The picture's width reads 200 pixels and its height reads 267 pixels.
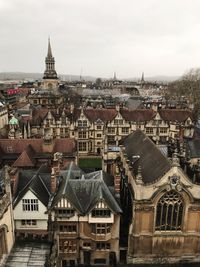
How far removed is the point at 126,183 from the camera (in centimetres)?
3609

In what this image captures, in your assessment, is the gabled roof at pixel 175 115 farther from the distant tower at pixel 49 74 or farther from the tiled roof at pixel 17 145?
the distant tower at pixel 49 74

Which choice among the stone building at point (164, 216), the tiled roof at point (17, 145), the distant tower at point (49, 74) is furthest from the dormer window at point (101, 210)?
the distant tower at point (49, 74)

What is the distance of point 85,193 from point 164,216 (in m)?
9.00

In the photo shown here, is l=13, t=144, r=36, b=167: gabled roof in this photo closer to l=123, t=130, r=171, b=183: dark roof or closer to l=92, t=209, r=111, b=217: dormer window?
l=123, t=130, r=171, b=183: dark roof

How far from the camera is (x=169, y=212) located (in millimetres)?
30875

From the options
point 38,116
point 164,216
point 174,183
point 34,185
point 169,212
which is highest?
point 38,116

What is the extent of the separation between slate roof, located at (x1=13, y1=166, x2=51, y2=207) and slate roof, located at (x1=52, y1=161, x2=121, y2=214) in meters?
1.75

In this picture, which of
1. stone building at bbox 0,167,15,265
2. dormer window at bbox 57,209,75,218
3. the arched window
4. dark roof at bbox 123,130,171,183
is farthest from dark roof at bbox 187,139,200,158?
stone building at bbox 0,167,15,265

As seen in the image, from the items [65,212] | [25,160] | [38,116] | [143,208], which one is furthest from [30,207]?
[38,116]

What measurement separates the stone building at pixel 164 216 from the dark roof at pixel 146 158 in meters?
0.16

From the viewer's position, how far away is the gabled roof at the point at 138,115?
68.2 metres

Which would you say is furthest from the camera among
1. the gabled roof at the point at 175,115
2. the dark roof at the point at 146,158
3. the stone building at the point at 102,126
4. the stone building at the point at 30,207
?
the gabled roof at the point at 175,115

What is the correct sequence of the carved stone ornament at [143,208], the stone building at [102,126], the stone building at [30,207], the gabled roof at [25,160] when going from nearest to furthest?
the carved stone ornament at [143,208], the stone building at [30,207], the gabled roof at [25,160], the stone building at [102,126]

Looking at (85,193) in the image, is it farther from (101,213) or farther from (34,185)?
(34,185)
